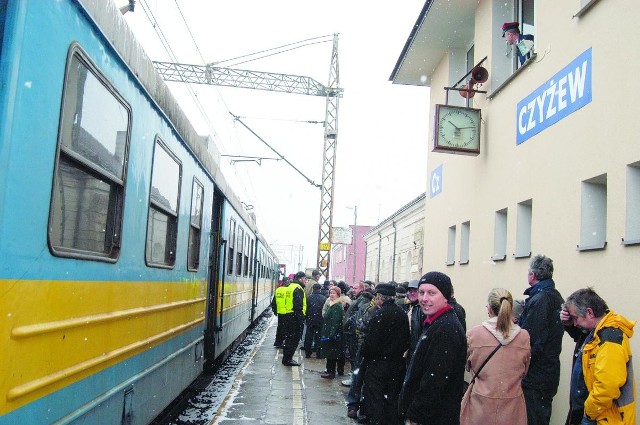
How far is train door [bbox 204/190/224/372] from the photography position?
29.4 feet

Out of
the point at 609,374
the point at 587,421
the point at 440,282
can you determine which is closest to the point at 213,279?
the point at 440,282

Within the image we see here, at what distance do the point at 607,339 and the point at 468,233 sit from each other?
744 cm

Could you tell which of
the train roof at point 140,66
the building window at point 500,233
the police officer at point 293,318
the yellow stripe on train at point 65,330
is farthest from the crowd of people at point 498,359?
the police officer at point 293,318

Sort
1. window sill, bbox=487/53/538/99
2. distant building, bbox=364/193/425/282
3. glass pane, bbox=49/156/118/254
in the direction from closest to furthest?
glass pane, bbox=49/156/118/254, window sill, bbox=487/53/538/99, distant building, bbox=364/193/425/282

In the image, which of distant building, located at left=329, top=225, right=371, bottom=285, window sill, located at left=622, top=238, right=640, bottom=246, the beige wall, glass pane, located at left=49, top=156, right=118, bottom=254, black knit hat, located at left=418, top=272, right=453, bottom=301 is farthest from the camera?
Result: distant building, located at left=329, top=225, right=371, bottom=285

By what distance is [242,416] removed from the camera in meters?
7.44

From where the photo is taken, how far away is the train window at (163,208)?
16.5 feet

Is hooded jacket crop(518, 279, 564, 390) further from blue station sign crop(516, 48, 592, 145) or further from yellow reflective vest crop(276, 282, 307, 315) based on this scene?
yellow reflective vest crop(276, 282, 307, 315)

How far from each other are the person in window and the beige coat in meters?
5.40

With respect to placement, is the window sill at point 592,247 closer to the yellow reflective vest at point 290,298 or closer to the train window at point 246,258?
the yellow reflective vest at point 290,298

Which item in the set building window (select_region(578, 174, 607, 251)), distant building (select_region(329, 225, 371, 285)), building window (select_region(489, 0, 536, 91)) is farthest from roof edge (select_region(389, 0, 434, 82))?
distant building (select_region(329, 225, 371, 285))

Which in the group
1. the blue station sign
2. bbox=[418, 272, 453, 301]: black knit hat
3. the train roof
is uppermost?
the blue station sign

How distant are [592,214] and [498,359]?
107 inches

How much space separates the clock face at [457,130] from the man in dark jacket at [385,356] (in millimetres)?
3864
